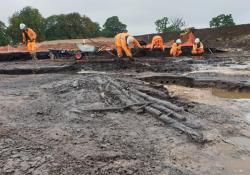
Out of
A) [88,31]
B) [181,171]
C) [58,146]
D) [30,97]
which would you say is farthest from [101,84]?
[88,31]

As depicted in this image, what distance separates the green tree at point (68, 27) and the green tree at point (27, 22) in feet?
4.02

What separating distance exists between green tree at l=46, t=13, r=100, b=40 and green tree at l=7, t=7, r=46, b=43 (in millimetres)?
1224

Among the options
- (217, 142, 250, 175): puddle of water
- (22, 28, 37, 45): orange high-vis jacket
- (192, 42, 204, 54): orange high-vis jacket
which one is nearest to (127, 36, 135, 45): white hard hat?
(22, 28, 37, 45): orange high-vis jacket

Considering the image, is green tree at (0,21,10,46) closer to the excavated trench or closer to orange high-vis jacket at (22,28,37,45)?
orange high-vis jacket at (22,28,37,45)

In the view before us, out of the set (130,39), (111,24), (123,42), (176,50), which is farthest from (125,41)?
(111,24)

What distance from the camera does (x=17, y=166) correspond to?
5.42m

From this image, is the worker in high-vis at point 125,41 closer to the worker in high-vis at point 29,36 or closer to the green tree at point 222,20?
the worker in high-vis at point 29,36

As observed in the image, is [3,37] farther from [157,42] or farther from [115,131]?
[115,131]

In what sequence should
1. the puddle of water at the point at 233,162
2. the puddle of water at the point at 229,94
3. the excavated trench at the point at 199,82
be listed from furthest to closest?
the excavated trench at the point at 199,82 < the puddle of water at the point at 229,94 < the puddle of water at the point at 233,162

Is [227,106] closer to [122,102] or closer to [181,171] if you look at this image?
[122,102]

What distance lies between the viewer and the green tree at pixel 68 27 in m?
52.1

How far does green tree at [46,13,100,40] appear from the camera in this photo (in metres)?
52.1

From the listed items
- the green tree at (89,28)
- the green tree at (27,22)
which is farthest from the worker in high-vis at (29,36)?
the green tree at (89,28)

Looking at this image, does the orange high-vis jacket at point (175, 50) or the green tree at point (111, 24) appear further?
the green tree at point (111, 24)
